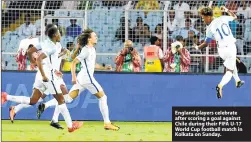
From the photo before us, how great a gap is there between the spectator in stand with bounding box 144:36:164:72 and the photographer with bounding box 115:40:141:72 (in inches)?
9.0

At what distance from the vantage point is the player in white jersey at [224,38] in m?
22.6

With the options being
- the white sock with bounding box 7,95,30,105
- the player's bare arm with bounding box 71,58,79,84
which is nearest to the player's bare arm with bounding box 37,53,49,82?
the player's bare arm with bounding box 71,58,79,84

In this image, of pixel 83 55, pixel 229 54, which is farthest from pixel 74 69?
pixel 229 54

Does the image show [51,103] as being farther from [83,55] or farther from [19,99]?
[83,55]

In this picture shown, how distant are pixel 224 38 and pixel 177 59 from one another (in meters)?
1.90

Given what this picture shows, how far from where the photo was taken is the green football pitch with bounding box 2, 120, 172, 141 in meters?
21.0

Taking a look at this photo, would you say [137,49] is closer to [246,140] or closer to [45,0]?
[45,0]

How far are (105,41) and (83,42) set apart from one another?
279 centimetres

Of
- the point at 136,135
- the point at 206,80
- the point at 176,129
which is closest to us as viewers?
the point at 176,129

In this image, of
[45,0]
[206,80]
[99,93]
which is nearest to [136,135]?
[99,93]

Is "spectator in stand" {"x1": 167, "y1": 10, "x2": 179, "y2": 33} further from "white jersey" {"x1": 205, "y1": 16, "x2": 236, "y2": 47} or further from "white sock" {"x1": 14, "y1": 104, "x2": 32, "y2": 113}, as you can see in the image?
"white sock" {"x1": 14, "y1": 104, "x2": 32, "y2": 113}

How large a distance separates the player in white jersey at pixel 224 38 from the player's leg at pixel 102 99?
2.01m

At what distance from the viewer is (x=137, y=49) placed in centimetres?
2498

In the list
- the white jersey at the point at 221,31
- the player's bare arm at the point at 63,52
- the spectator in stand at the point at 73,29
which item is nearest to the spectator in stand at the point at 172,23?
the spectator in stand at the point at 73,29
